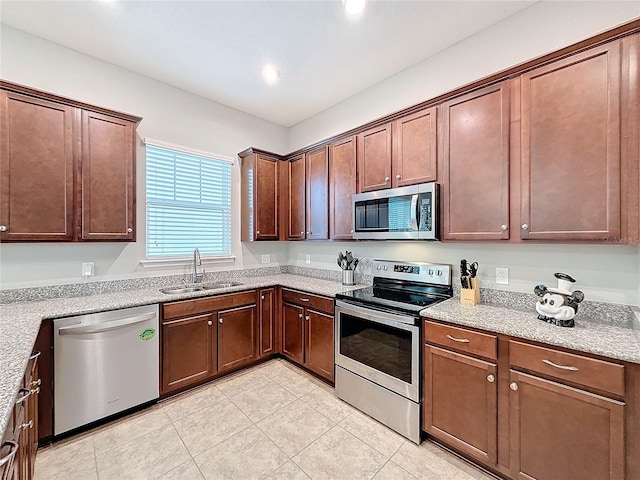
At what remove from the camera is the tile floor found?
1.79 meters

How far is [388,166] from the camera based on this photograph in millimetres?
2609

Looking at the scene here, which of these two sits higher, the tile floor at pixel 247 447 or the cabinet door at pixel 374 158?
the cabinet door at pixel 374 158

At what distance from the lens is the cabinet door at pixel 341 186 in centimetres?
294

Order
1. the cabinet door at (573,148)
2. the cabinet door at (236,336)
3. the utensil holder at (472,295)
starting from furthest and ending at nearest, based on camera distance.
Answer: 1. the cabinet door at (236,336)
2. the utensil holder at (472,295)
3. the cabinet door at (573,148)

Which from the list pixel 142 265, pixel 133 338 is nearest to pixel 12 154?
pixel 142 265

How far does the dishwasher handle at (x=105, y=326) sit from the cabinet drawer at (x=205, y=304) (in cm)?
14

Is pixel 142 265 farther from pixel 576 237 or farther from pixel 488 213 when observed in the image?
pixel 576 237

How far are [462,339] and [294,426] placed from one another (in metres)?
1.43

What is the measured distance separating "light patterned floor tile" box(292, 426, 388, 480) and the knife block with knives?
49.2 inches

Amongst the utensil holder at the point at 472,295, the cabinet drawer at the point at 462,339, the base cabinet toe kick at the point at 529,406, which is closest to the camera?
the base cabinet toe kick at the point at 529,406

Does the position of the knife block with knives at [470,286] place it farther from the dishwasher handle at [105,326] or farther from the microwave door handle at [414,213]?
the dishwasher handle at [105,326]

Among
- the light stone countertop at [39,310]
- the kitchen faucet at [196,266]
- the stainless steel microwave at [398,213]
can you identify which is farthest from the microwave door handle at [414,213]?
the kitchen faucet at [196,266]

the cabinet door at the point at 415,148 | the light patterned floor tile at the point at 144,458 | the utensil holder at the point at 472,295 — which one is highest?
the cabinet door at the point at 415,148

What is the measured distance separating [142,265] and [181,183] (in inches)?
38.4
